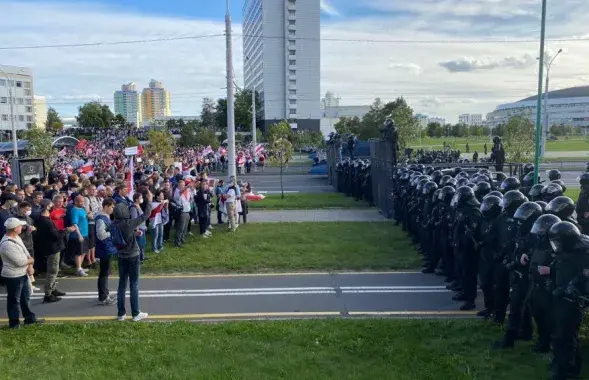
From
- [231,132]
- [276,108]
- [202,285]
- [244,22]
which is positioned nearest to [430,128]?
[276,108]

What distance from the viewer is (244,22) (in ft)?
458

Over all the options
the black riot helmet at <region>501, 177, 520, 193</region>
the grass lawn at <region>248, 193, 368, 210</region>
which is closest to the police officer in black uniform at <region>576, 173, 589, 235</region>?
the black riot helmet at <region>501, 177, 520, 193</region>

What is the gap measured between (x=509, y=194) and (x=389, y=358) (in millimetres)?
3060

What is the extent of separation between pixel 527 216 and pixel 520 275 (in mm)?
757

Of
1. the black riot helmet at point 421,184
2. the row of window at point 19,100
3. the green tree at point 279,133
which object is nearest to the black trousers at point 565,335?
the black riot helmet at point 421,184

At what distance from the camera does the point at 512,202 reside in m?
7.68

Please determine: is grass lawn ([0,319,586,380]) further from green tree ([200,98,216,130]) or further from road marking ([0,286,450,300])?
green tree ([200,98,216,130])

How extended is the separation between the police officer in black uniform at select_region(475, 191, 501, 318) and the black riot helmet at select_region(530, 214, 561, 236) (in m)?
1.40

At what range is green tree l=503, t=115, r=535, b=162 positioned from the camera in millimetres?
30562

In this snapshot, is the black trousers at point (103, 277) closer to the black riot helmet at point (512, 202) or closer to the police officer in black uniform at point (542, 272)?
the black riot helmet at point (512, 202)

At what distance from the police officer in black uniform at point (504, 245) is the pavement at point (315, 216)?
10.1m

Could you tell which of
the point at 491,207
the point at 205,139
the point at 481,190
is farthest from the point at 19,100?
the point at 491,207

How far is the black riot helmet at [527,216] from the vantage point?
271 inches

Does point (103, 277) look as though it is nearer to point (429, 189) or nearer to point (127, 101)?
point (429, 189)
